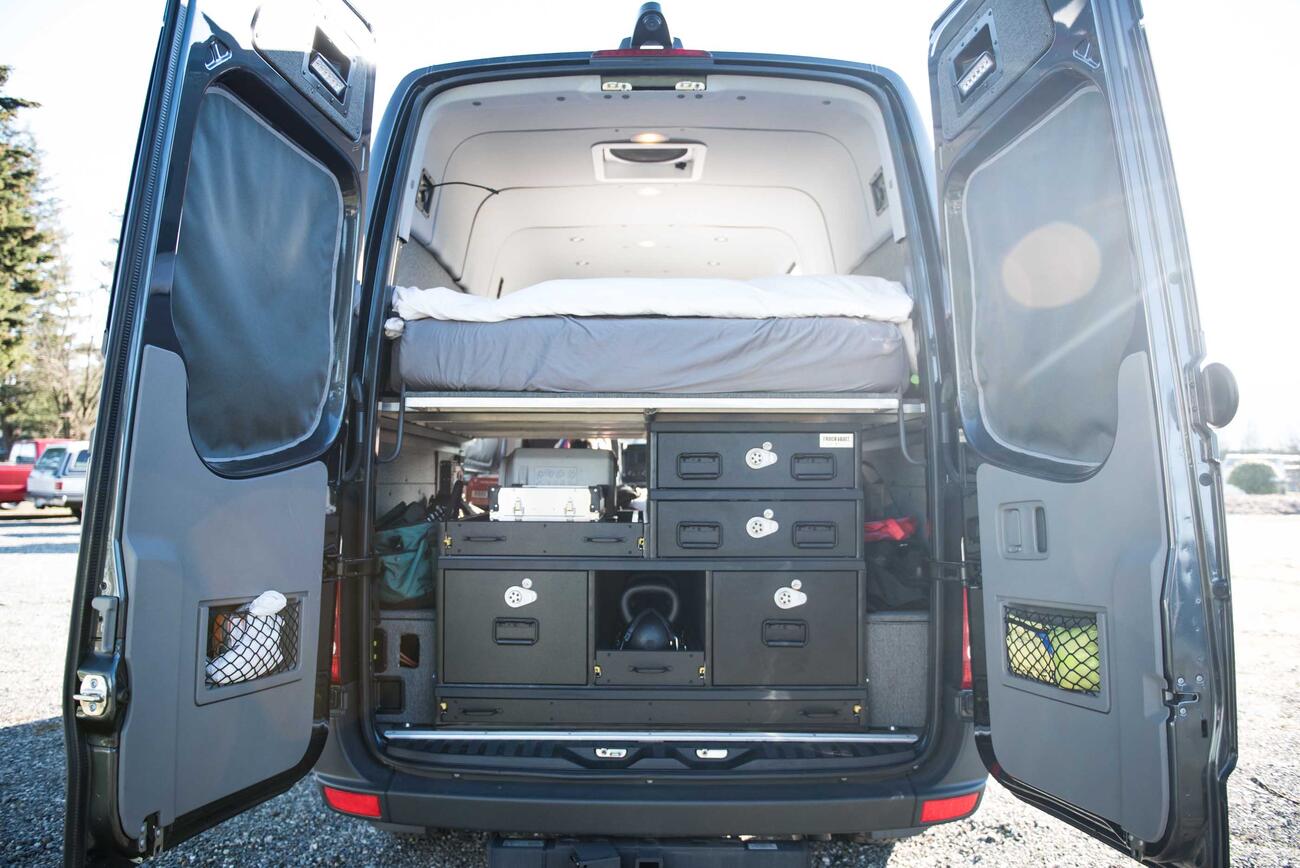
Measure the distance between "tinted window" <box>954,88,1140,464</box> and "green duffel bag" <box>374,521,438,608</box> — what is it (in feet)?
5.37

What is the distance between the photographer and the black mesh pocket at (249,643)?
1574mm

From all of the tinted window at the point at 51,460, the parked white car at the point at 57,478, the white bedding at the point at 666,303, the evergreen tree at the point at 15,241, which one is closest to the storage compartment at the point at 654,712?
the white bedding at the point at 666,303

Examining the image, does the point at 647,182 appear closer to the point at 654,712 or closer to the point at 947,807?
the point at 654,712

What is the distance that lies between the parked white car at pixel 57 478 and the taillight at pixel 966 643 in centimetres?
1684

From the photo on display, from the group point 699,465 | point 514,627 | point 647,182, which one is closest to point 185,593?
point 514,627

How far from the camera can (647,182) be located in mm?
3260

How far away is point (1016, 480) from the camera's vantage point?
70.2 inches

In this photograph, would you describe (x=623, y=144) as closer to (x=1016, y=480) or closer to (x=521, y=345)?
(x=521, y=345)

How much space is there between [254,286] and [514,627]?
3.70ft

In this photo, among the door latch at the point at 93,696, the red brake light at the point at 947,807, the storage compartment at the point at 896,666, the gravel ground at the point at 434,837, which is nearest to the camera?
the door latch at the point at 93,696

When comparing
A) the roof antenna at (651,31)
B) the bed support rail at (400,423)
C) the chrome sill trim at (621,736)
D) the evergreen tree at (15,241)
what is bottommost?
the chrome sill trim at (621,736)

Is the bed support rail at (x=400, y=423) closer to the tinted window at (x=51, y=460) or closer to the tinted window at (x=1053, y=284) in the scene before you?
the tinted window at (x=1053, y=284)

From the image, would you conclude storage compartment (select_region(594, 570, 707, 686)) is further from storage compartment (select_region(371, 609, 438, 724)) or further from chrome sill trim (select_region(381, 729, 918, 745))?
storage compartment (select_region(371, 609, 438, 724))

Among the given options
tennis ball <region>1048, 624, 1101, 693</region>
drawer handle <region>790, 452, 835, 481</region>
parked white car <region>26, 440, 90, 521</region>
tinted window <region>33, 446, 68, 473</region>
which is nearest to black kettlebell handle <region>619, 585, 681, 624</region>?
drawer handle <region>790, 452, 835, 481</region>
